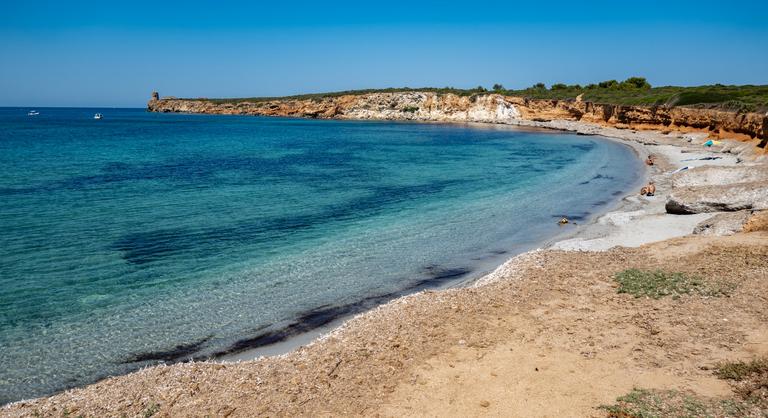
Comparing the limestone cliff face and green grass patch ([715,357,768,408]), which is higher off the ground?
the limestone cliff face

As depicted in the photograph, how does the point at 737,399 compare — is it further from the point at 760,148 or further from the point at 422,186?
the point at 760,148

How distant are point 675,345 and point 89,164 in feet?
141

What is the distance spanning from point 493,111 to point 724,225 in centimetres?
10357

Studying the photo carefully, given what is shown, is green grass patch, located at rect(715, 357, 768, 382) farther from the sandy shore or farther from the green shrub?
the green shrub

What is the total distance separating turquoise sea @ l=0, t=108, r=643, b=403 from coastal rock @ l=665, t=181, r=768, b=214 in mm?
4128

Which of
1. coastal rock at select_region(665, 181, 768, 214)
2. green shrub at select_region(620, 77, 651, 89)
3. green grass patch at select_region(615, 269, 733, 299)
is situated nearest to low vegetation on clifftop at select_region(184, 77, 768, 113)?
green shrub at select_region(620, 77, 651, 89)

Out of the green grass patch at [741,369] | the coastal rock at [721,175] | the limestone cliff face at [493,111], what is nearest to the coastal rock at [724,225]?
the coastal rock at [721,175]

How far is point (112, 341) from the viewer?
443 inches

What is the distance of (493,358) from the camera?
29.9 feet

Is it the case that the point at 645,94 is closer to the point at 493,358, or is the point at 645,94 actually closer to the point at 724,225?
the point at 724,225

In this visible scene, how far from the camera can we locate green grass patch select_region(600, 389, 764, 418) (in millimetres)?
6773

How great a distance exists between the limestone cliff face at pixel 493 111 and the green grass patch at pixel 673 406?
3771 cm

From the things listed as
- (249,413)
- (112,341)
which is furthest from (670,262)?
(112,341)

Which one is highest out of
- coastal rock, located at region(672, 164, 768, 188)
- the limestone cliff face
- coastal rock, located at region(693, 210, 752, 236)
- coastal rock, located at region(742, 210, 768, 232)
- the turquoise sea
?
the limestone cliff face
